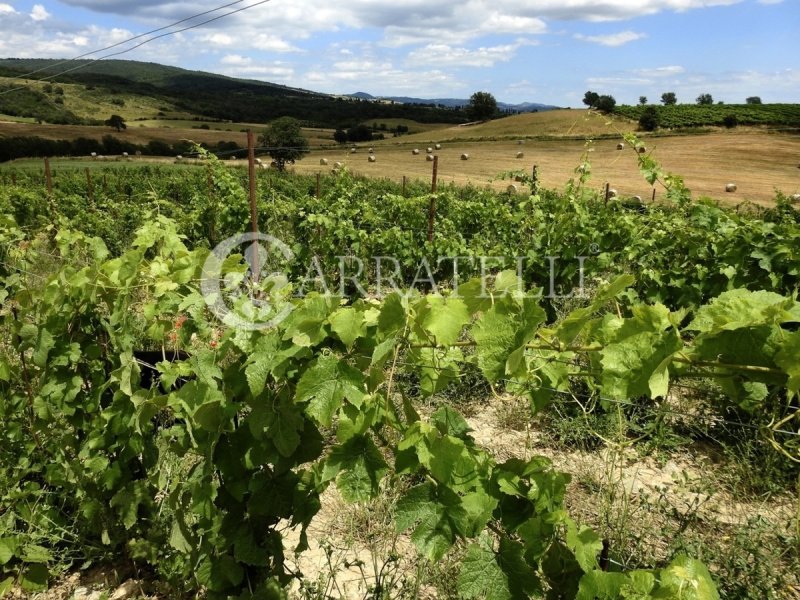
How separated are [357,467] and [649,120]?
145 ft

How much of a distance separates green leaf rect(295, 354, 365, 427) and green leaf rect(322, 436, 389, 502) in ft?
0.47

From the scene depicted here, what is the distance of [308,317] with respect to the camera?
1506 millimetres

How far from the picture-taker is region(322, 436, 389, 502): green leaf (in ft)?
4.86

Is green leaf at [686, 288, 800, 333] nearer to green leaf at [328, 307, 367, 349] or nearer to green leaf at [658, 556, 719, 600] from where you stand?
green leaf at [658, 556, 719, 600]

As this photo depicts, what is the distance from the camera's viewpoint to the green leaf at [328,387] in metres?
1.40

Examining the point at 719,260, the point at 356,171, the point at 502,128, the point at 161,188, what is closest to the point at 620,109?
the point at 502,128

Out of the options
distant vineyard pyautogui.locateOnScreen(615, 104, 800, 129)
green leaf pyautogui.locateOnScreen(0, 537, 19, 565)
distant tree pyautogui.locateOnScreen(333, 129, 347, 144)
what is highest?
distant vineyard pyautogui.locateOnScreen(615, 104, 800, 129)

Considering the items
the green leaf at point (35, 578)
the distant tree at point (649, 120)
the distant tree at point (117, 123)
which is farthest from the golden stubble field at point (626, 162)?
the green leaf at point (35, 578)

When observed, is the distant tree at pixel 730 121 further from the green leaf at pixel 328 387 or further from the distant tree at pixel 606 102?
the green leaf at pixel 328 387

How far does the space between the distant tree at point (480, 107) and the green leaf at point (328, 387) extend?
194 feet

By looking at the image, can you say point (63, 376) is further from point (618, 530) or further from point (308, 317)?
point (618, 530)

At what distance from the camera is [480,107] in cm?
5784

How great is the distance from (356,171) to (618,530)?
27.4 meters

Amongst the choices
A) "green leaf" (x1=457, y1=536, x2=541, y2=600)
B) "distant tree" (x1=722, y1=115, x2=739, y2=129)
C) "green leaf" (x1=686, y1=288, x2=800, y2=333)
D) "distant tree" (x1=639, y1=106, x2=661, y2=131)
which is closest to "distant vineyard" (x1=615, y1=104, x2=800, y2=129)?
"distant tree" (x1=722, y1=115, x2=739, y2=129)
